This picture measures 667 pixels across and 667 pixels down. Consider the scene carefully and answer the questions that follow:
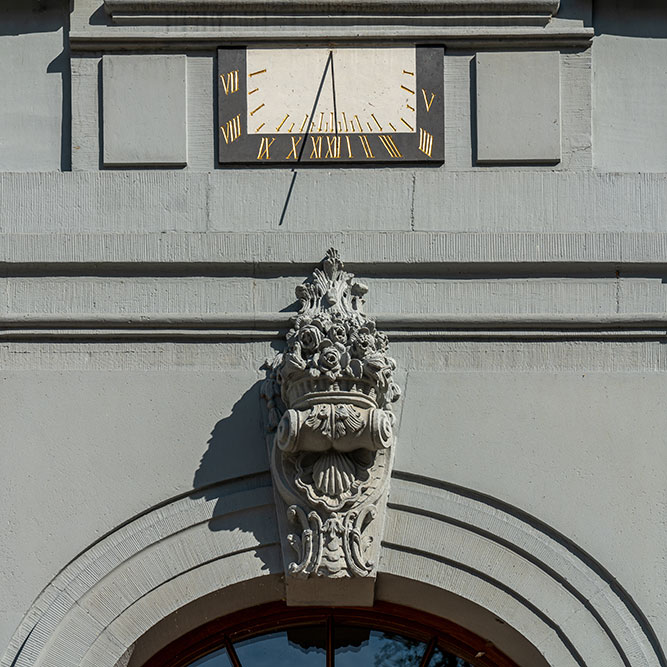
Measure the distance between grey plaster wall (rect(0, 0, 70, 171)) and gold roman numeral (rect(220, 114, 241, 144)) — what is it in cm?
86

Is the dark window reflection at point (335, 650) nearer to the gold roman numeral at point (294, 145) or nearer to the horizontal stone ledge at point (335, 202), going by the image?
the horizontal stone ledge at point (335, 202)

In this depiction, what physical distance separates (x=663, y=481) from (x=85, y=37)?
3851 millimetres

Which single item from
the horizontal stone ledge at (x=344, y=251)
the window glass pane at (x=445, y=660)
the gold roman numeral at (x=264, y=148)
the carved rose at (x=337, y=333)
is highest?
the gold roman numeral at (x=264, y=148)

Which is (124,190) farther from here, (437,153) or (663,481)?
(663,481)

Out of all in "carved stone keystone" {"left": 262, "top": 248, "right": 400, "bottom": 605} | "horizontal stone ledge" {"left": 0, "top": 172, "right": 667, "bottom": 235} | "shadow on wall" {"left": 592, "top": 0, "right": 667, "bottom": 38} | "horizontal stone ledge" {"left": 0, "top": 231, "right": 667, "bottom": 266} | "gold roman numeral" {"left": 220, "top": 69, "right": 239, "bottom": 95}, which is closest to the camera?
"carved stone keystone" {"left": 262, "top": 248, "right": 400, "bottom": 605}

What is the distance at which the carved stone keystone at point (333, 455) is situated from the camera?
29.6 feet

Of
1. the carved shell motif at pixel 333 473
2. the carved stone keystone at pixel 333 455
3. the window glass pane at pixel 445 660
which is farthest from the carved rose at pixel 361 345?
the window glass pane at pixel 445 660

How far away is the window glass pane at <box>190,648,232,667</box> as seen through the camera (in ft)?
31.3

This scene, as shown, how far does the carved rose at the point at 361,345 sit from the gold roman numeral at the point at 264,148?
1238mm

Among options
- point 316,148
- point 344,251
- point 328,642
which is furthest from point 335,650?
point 316,148

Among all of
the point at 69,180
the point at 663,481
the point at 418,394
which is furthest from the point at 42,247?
the point at 663,481

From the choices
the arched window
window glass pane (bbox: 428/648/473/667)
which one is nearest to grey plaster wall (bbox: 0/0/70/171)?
the arched window

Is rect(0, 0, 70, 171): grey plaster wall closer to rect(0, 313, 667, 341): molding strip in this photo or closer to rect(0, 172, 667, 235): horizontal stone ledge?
rect(0, 172, 667, 235): horizontal stone ledge

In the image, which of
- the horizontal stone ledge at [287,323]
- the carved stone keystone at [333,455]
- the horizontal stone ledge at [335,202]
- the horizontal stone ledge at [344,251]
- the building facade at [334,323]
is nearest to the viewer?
the carved stone keystone at [333,455]
